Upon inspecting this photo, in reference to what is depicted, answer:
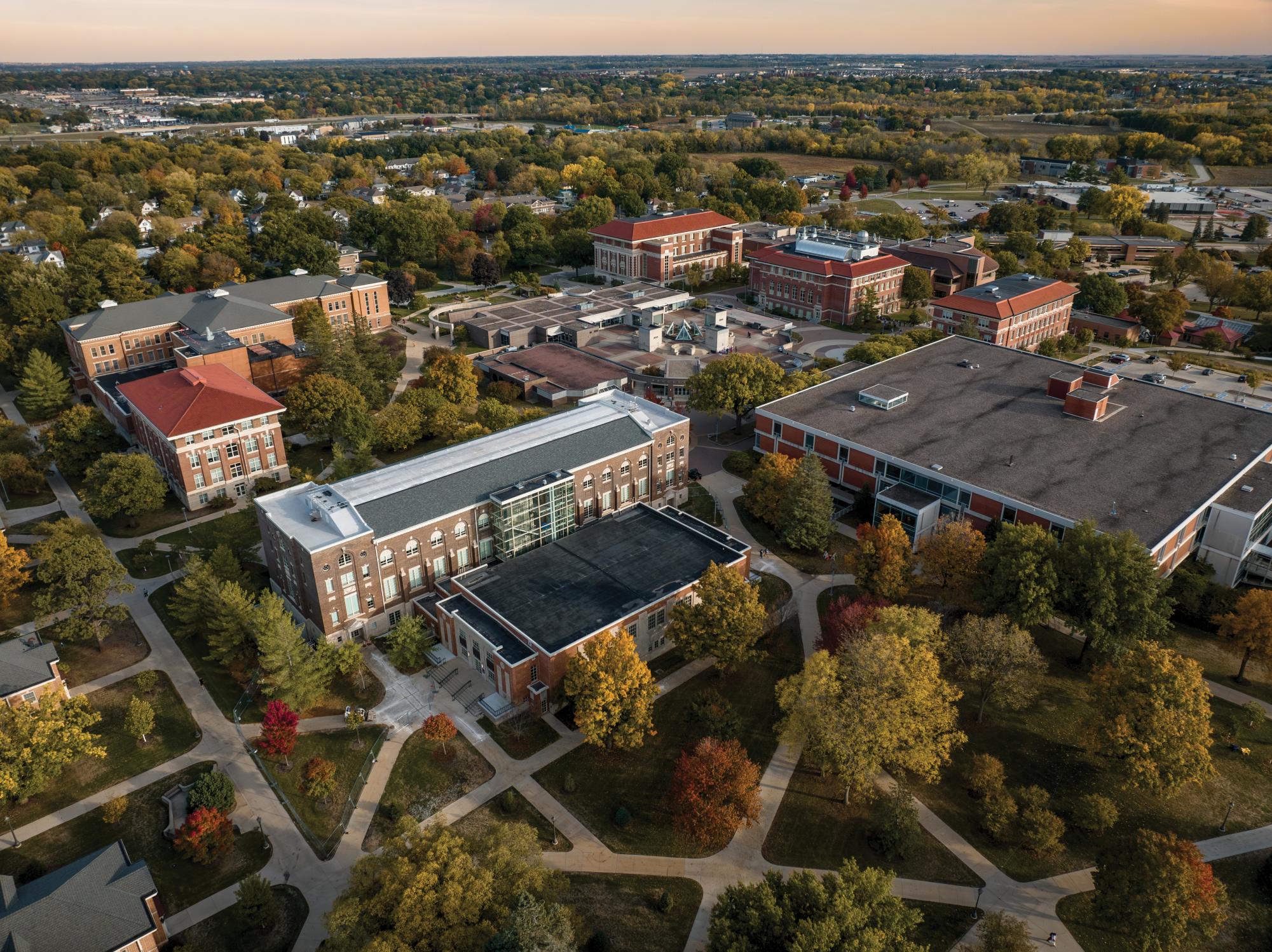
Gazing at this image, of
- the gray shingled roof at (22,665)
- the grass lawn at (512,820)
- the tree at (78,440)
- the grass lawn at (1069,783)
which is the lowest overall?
the grass lawn at (1069,783)

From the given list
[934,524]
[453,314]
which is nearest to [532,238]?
[453,314]

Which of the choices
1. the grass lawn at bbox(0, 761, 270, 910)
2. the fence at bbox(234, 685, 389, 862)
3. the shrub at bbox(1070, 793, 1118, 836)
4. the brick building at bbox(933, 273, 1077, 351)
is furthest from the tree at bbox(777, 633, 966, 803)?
the brick building at bbox(933, 273, 1077, 351)

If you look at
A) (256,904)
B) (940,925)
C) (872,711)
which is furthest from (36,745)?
(940,925)

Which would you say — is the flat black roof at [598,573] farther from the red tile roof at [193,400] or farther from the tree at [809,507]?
the red tile roof at [193,400]

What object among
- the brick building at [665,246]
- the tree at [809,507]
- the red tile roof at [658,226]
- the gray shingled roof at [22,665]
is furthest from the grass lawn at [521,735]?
the red tile roof at [658,226]

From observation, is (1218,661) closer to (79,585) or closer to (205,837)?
(205,837)

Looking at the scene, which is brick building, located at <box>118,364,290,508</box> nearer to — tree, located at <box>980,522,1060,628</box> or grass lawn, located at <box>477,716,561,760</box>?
grass lawn, located at <box>477,716,561,760</box>

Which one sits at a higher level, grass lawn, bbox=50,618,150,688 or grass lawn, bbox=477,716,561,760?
grass lawn, bbox=50,618,150,688
